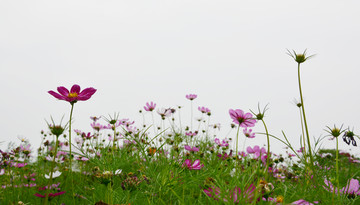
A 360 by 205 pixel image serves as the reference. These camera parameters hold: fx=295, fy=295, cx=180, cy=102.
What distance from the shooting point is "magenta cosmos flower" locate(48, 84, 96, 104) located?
3.91 ft

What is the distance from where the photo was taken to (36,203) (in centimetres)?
190

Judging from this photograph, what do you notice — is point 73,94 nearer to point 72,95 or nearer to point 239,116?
point 72,95

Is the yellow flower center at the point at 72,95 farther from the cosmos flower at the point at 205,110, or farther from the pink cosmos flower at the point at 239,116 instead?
the cosmos flower at the point at 205,110

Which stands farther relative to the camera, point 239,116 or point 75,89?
point 239,116

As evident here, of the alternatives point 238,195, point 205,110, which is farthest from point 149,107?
point 238,195

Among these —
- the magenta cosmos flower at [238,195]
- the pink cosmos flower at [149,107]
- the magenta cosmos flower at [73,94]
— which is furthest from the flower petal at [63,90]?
the pink cosmos flower at [149,107]

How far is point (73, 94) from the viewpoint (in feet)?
4.08

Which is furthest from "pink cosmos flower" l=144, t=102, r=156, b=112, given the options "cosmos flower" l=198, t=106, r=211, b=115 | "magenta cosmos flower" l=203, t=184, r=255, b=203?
"magenta cosmos flower" l=203, t=184, r=255, b=203

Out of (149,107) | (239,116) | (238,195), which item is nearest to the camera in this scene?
(238,195)

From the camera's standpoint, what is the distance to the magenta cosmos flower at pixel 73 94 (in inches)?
46.9

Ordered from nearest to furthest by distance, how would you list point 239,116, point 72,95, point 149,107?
point 72,95, point 239,116, point 149,107

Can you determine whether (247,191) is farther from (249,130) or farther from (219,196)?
(249,130)

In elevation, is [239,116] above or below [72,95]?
below

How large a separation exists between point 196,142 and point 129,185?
2.52 meters
